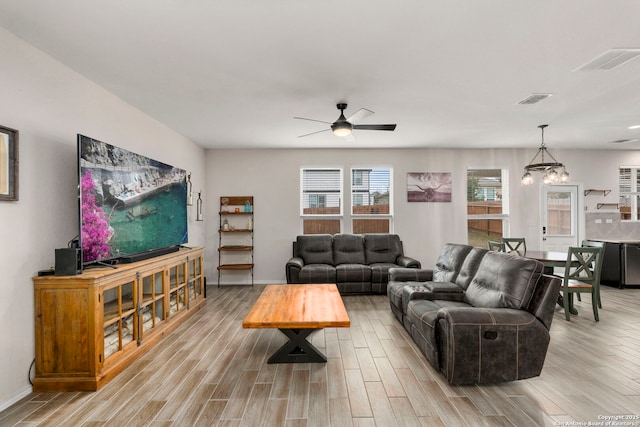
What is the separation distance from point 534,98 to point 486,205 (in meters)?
3.34

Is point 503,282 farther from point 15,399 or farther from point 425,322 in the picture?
point 15,399

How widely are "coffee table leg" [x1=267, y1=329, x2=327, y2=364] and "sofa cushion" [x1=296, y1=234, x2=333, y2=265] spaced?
2.89m

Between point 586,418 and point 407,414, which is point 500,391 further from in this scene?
point 407,414

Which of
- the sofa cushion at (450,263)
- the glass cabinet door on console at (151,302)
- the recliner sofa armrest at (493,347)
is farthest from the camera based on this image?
the sofa cushion at (450,263)

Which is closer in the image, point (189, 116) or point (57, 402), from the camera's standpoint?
point (57, 402)

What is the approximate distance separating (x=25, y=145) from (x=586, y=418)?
4.41m

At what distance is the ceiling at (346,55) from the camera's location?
6.84ft

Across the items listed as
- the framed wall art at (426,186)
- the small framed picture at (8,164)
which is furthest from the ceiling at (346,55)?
the framed wall art at (426,186)

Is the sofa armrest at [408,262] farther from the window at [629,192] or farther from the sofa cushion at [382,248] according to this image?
the window at [629,192]

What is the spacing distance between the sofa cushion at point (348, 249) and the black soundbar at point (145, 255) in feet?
9.24

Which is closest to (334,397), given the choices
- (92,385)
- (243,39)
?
(92,385)

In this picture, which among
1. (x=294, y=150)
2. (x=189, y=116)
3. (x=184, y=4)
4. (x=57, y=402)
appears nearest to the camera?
(x=184, y=4)

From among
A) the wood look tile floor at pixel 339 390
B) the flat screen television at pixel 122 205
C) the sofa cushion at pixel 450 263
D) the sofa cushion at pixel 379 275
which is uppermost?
the flat screen television at pixel 122 205

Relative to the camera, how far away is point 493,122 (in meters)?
4.64
